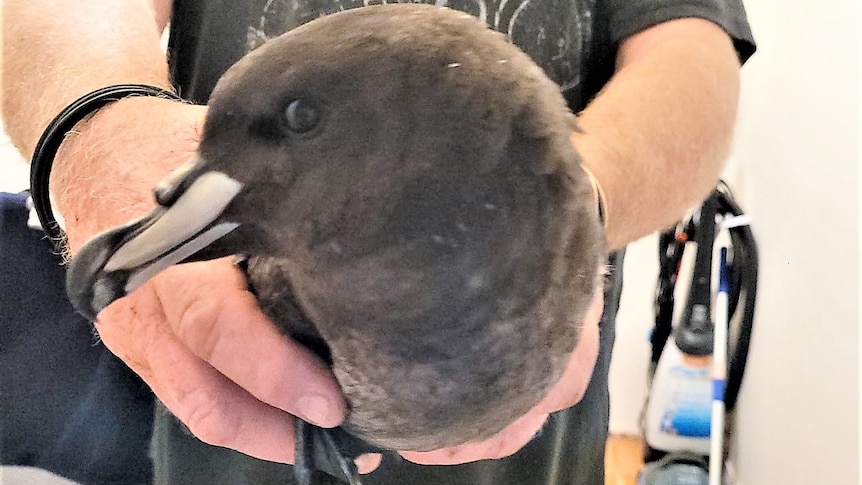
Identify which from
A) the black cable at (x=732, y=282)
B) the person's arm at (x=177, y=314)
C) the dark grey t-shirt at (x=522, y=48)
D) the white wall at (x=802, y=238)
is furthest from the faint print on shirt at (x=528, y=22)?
the black cable at (x=732, y=282)

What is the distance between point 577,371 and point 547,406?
0.10 feet

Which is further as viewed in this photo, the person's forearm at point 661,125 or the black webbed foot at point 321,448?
the person's forearm at point 661,125

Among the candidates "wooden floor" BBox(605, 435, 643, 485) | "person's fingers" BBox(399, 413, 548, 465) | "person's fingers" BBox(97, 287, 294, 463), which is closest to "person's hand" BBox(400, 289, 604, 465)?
"person's fingers" BBox(399, 413, 548, 465)

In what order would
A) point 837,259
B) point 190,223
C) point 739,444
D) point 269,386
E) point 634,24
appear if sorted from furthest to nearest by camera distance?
point 739,444 → point 837,259 → point 634,24 → point 269,386 → point 190,223

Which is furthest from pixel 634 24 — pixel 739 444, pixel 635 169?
pixel 739 444

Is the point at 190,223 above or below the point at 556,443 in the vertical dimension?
above

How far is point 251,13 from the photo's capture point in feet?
Result: 2.35

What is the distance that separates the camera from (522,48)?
0.74 meters

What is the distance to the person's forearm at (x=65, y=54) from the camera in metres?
0.60

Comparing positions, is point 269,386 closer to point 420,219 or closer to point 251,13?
point 420,219

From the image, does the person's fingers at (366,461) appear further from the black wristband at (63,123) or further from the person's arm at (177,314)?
the black wristband at (63,123)

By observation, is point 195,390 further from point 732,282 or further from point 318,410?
point 732,282

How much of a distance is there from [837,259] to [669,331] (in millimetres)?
629

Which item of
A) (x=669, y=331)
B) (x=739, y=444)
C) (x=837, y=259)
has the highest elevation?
(x=837, y=259)
